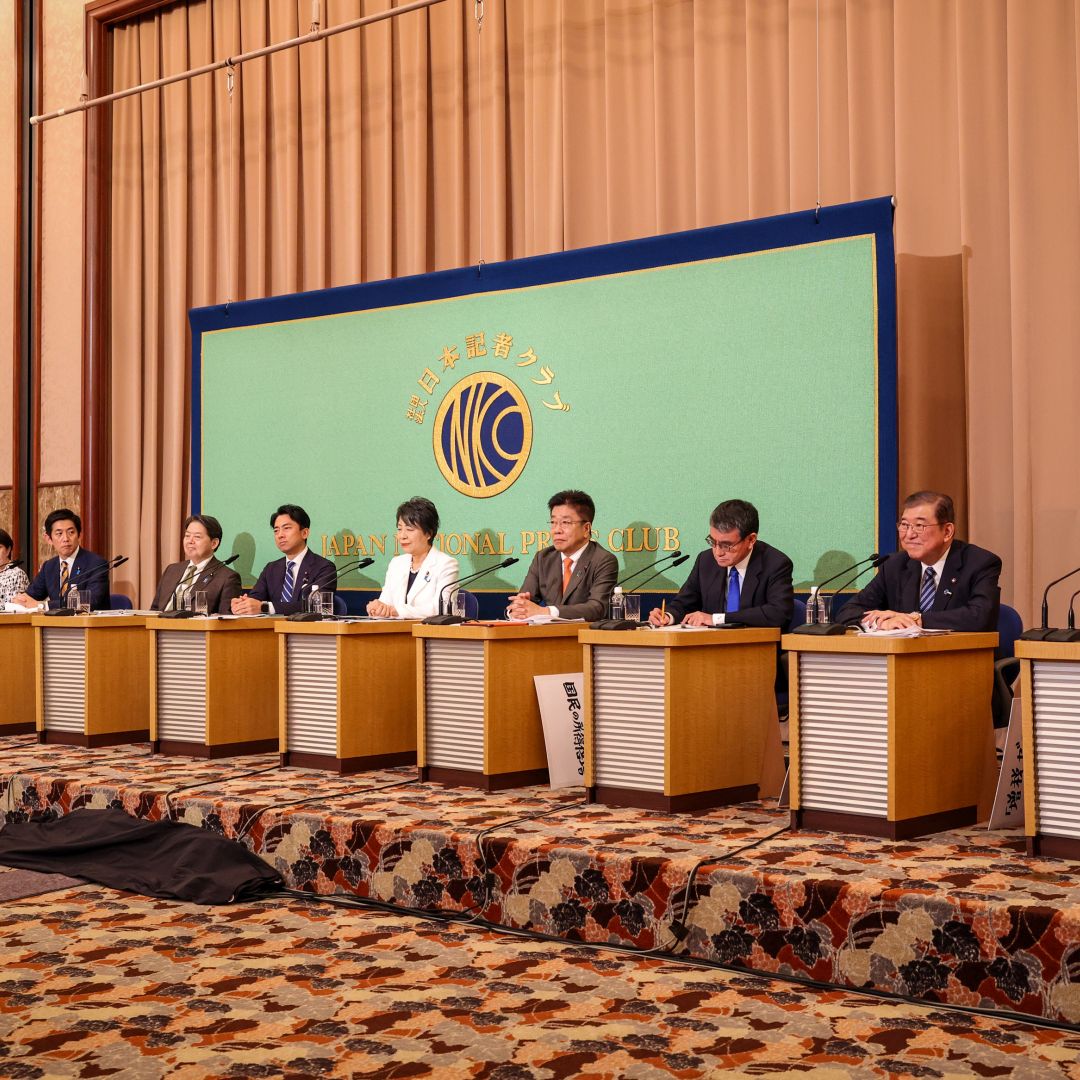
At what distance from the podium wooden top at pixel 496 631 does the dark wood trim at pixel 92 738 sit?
167 cm

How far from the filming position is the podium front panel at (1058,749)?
3.12 m

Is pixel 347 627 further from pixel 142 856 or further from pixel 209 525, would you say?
pixel 209 525

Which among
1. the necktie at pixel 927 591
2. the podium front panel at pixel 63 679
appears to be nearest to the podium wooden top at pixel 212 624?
the podium front panel at pixel 63 679

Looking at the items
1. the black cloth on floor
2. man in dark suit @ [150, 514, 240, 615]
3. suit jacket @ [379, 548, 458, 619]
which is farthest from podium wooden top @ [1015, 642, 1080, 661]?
man in dark suit @ [150, 514, 240, 615]

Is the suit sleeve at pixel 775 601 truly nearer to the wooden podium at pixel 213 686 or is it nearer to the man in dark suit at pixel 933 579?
the man in dark suit at pixel 933 579

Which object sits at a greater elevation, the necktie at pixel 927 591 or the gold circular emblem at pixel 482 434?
the gold circular emblem at pixel 482 434

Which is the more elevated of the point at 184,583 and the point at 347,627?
the point at 184,583

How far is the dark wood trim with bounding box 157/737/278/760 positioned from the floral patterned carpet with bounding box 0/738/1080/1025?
→ 1.39ft

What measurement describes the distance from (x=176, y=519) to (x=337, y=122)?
94.8 inches

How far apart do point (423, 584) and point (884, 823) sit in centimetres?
240

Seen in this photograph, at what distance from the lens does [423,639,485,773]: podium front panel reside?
422cm

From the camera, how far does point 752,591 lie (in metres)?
4.42

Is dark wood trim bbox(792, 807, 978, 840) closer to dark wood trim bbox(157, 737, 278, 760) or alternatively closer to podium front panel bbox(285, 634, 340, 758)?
podium front panel bbox(285, 634, 340, 758)

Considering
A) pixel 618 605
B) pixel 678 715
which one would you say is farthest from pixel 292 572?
pixel 678 715
